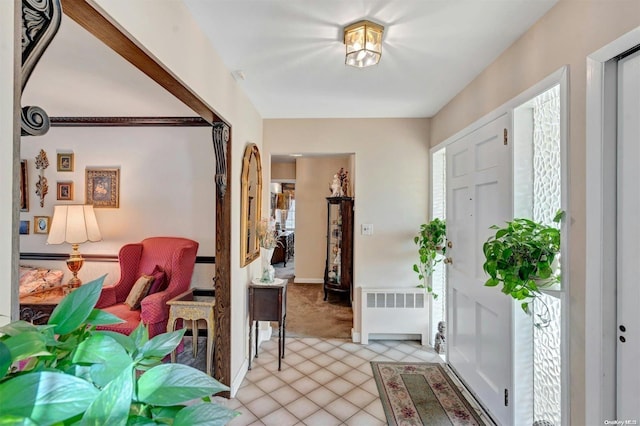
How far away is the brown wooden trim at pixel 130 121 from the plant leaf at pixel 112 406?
2991mm

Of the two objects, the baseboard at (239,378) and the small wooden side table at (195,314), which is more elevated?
the small wooden side table at (195,314)

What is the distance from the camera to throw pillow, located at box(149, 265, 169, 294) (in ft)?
8.58

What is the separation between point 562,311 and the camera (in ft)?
4.45

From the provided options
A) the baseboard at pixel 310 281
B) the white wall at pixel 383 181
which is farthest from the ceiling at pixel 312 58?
the baseboard at pixel 310 281

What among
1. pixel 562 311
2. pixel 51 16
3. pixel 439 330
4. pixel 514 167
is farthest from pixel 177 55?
pixel 439 330

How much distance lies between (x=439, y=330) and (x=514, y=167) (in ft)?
6.10

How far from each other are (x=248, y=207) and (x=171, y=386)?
7.26 ft

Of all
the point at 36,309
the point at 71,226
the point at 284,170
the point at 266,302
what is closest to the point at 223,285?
the point at 266,302

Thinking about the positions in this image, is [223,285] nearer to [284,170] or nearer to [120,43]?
[120,43]

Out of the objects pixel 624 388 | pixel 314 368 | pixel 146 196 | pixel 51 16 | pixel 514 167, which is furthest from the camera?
pixel 146 196

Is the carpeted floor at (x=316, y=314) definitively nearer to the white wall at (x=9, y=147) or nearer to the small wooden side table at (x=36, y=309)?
the small wooden side table at (x=36, y=309)

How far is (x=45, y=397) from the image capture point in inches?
12.9

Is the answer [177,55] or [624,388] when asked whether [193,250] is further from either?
[624,388]

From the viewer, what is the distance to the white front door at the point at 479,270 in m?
1.81
